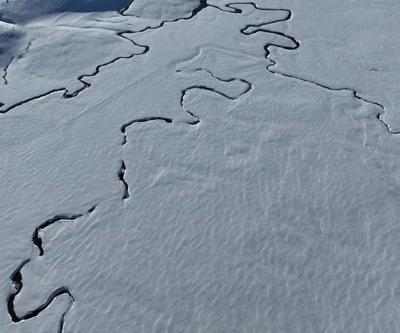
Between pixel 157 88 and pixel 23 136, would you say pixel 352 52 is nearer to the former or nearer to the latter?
pixel 157 88

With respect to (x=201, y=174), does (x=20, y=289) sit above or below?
below

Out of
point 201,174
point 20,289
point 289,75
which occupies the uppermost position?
point 289,75

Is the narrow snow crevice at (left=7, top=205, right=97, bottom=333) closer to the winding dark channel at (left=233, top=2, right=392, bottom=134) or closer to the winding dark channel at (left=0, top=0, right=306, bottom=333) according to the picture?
the winding dark channel at (left=0, top=0, right=306, bottom=333)

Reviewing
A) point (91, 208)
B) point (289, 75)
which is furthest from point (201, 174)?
point (289, 75)

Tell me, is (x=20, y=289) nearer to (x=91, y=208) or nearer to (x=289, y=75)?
(x=91, y=208)

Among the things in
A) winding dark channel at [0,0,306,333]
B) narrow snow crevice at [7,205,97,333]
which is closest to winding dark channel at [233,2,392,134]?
winding dark channel at [0,0,306,333]

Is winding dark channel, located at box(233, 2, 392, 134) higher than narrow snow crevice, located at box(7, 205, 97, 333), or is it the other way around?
winding dark channel, located at box(233, 2, 392, 134)

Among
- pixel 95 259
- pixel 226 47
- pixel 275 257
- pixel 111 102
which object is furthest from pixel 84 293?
pixel 226 47

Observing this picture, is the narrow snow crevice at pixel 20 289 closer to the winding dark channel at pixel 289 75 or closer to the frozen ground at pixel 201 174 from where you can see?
the frozen ground at pixel 201 174

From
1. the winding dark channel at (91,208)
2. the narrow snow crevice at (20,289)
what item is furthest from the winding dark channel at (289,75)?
the narrow snow crevice at (20,289)
